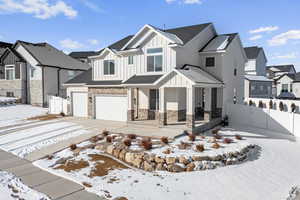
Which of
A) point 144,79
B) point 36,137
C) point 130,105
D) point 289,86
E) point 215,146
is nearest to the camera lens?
point 215,146

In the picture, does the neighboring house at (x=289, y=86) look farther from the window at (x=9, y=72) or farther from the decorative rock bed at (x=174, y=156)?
the window at (x=9, y=72)

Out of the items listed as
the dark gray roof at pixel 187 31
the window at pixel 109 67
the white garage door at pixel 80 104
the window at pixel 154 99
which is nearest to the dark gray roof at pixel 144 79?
the window at pixel 154 99

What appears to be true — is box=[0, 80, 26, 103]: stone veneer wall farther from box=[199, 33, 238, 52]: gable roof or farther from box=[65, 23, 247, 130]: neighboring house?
box=[199, 33, 238, 52]: gable roof

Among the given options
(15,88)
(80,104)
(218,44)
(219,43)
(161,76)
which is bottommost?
(80,104)

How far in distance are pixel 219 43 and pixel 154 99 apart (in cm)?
777

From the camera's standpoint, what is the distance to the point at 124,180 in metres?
7.03

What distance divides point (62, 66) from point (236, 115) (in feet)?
77.8

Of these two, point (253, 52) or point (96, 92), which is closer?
point (96, 92)

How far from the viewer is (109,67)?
17.8 m

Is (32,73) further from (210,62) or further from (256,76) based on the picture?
(256,76)

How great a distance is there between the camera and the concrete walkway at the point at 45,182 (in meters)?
6.09

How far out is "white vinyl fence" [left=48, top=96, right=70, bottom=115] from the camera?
20567mm

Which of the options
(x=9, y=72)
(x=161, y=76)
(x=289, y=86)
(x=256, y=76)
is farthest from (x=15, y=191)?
(x=289, y=86)

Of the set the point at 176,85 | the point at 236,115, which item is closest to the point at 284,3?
the point at 236,115
